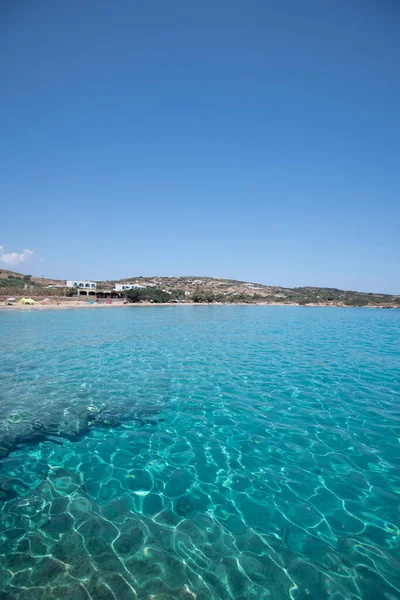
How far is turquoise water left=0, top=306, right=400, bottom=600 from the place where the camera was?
3.13 metres

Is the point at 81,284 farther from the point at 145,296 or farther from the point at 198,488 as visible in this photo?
the point at 198,488

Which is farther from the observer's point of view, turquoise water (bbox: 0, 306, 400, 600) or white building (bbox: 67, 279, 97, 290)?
white building (bbox: 67, 279, 97, 290)

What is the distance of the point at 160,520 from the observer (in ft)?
12.7

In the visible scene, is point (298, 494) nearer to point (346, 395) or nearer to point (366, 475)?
point (366, 475)

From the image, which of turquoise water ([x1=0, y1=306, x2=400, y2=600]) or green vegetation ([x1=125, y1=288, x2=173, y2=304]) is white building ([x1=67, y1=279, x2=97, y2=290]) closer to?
green vegetation ([x1=125, y1=288, x2=173, y2=304])

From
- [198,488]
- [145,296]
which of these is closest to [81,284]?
[145,296]

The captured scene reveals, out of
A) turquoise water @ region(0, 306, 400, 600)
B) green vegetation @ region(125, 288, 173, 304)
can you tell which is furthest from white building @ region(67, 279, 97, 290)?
turquoise water @ region(0, 306, 400, 600)

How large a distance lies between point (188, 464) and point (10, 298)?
5574 centimetres

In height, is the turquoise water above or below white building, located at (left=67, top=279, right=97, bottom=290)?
below

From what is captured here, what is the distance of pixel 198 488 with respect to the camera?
457 cm

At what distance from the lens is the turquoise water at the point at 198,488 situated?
3129mm

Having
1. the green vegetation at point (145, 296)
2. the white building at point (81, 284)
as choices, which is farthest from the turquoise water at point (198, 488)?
the white building at point (81, 284)

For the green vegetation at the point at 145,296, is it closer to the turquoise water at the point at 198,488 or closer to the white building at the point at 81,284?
the white building at the point at 81,284

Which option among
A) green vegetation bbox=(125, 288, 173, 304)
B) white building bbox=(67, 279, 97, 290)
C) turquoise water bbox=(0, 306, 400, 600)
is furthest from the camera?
white building bbox=(67, 279, 97, 290)
